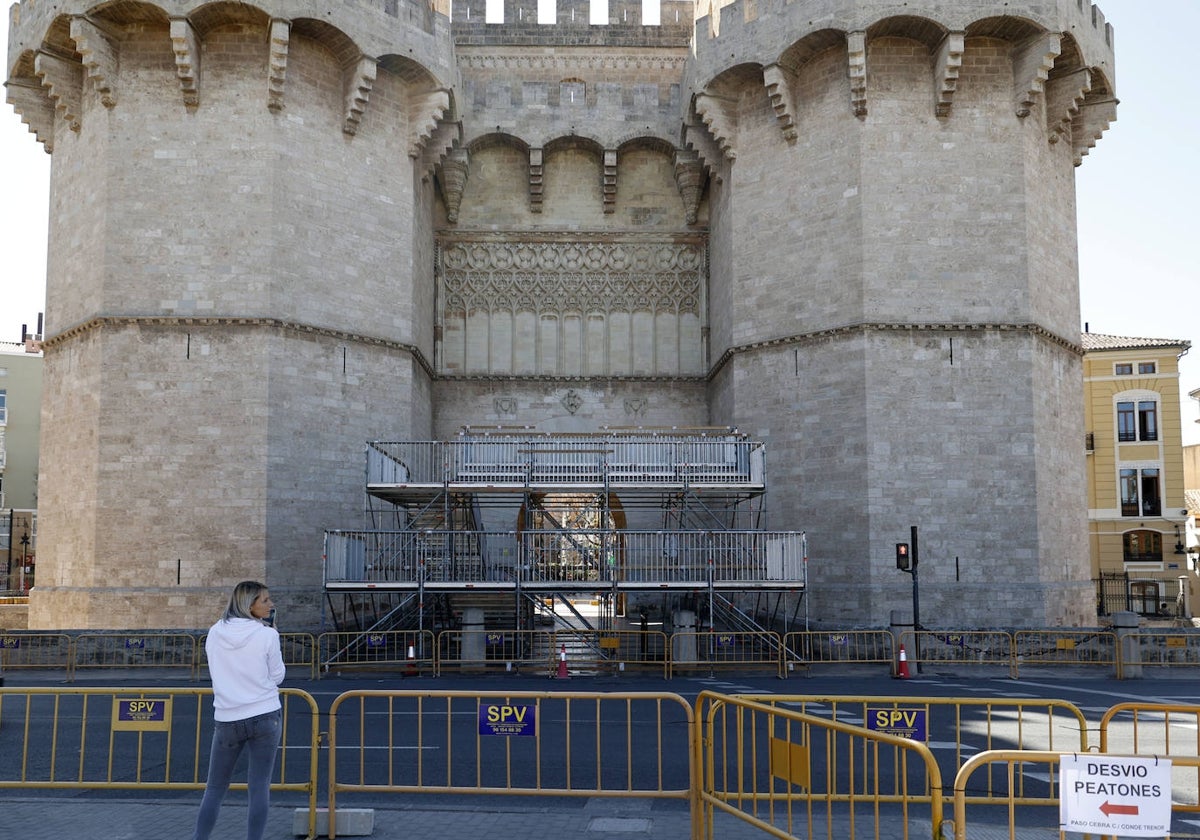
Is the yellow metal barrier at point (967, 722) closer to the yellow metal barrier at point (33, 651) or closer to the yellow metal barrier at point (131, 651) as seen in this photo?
the yellow metal barrier at point (131, 651)

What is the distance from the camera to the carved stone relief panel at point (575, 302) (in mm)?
30016

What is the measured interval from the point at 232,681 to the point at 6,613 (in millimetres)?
24461

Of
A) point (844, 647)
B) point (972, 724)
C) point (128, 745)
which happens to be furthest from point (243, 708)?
point (844, 647)

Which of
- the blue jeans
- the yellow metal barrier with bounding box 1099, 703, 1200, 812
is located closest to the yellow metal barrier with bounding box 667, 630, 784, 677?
the yellow metal barrier with bounding box 1099, 703, 1200, 812

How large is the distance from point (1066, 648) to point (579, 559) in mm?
9820

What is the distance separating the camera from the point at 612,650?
2130cm

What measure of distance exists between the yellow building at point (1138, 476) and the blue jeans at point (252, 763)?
122 feet

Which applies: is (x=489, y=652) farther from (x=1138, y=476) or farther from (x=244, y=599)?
(x=1138, y=476)

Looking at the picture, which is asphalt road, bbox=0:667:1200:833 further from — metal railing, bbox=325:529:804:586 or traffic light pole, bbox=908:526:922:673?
metal railing, bbox=325:529:804:586

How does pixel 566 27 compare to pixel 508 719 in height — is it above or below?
above

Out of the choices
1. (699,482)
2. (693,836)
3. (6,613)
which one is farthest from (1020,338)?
(6,613)

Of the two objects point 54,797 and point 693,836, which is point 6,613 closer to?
point 54,797

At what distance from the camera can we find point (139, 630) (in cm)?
2131

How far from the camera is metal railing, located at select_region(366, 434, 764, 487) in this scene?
22188 mm
